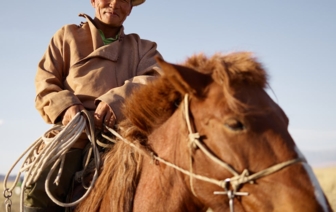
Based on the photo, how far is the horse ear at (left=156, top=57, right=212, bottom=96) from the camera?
9.75 ft

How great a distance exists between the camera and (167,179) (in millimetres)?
3197

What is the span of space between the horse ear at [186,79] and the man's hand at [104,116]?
3.66 feet

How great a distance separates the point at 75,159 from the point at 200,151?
1.55 meters

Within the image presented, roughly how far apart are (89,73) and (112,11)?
2.86 ft

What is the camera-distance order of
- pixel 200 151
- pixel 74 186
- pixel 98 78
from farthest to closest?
pixel 98 78
pixel 74 186
pixel 200 151

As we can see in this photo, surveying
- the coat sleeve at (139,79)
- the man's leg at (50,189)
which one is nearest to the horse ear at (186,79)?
the coat sleeve at (139,79)

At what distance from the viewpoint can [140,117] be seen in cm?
359

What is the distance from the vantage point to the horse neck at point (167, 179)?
311 centimetres

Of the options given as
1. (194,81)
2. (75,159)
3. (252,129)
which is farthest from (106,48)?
(252,129)

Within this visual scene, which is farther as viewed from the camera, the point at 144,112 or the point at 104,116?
the point at 104,116

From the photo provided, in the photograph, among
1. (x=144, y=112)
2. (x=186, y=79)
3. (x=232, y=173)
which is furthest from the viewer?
(x=144, y=112)

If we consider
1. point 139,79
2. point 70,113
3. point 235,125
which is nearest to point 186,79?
point 235,125

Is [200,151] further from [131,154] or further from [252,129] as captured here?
[131,154]

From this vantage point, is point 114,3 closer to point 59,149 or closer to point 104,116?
point 104,116
